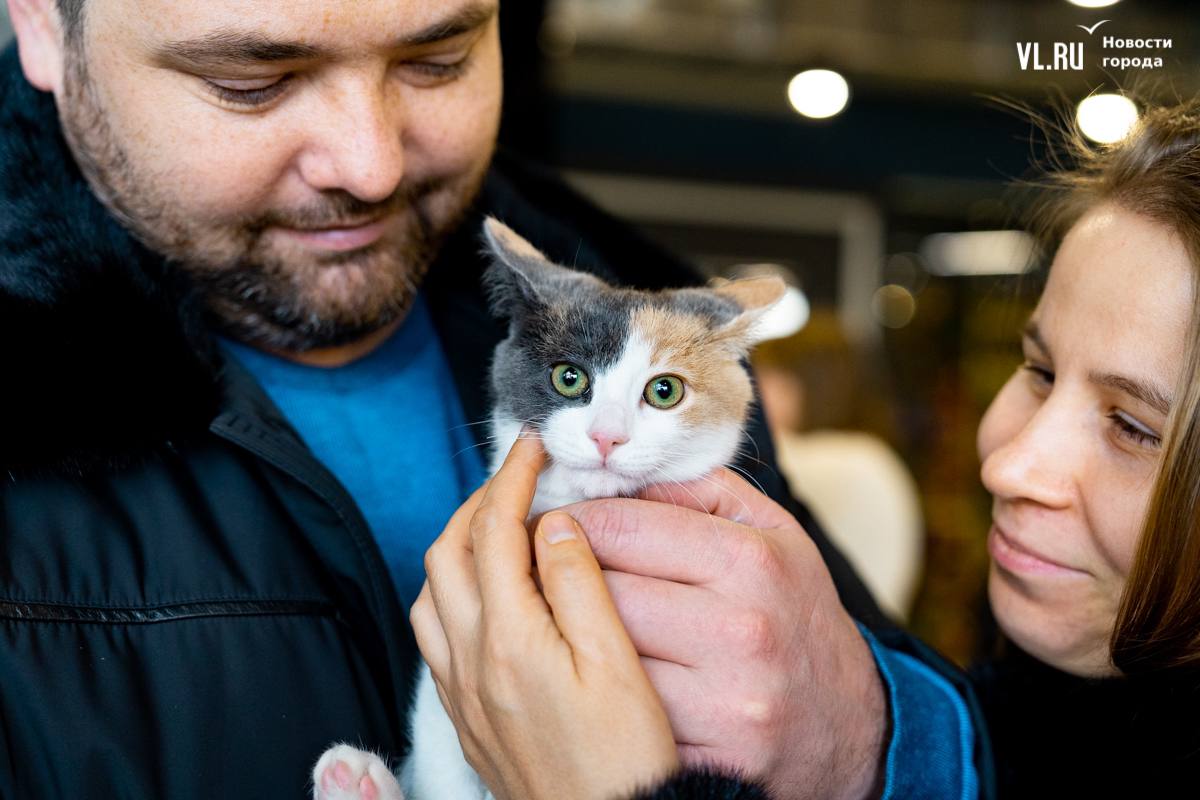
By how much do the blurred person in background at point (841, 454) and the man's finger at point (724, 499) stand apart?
2141 mm

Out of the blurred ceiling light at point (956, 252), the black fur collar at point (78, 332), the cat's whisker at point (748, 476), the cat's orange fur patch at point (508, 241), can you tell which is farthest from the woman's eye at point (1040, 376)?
the blurred ceiling light at point (956, 252)

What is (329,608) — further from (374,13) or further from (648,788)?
(374,13)

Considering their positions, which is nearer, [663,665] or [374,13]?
[663,665]

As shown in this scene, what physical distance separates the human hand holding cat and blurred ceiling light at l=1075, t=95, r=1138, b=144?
3.47ft

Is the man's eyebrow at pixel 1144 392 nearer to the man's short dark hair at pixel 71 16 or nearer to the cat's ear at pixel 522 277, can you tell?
the cat's ear at pixel 522 277

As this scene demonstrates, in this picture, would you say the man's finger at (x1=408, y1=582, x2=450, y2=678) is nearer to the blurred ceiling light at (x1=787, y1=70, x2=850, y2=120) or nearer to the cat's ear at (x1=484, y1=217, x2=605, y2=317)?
the cat's ear at (x1=484, y1=217, x2=605, y2=317)

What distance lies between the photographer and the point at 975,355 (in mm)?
6449

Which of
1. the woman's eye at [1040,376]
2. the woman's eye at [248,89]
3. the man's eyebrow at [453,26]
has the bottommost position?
the woman's eye at [1040,376]

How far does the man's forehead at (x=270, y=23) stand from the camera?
1.29 m

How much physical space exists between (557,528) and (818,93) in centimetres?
475

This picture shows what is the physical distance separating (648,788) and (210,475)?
2.47 feet

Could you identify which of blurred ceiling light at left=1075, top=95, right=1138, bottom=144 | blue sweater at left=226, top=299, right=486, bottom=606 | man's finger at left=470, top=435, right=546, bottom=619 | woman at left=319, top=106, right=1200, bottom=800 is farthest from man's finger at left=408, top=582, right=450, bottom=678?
blurred ceiling light at left=1075, top=95, right=1138, bottom=144

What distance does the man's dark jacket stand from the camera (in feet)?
3.90

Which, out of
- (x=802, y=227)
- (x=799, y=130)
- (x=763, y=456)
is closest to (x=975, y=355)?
(x=802, y=227)
